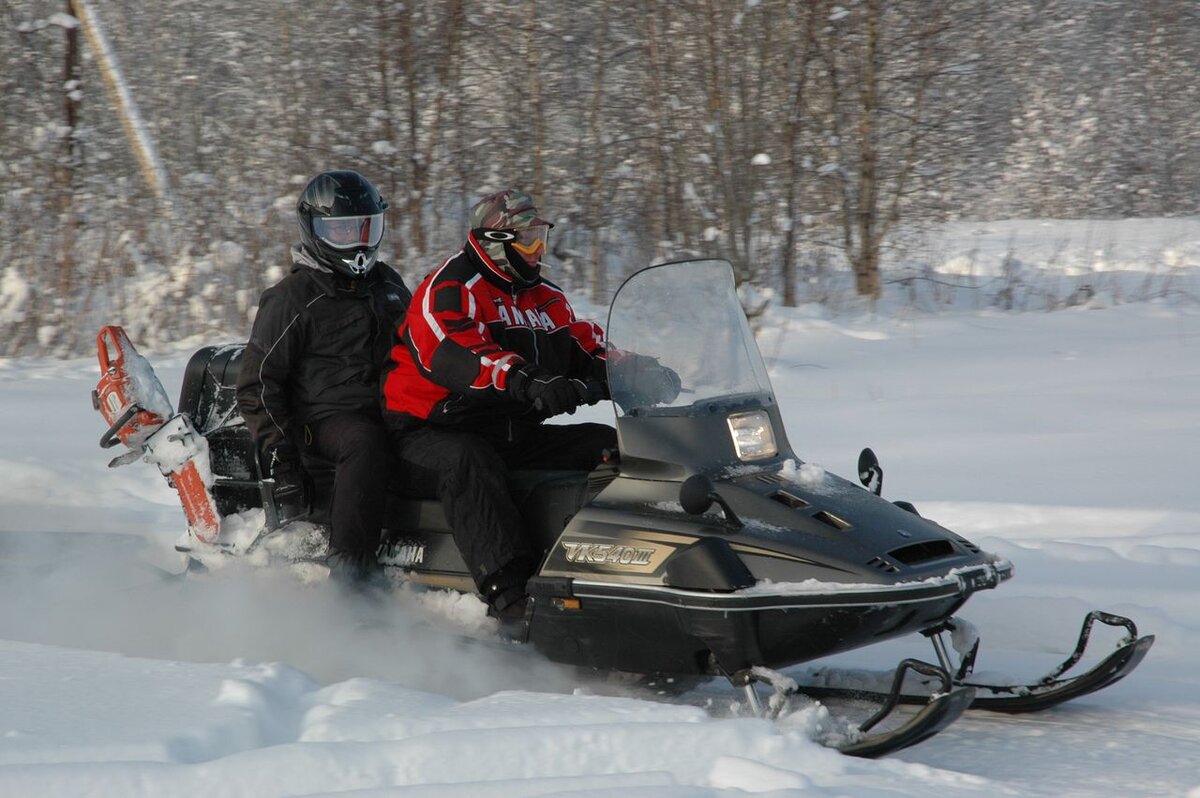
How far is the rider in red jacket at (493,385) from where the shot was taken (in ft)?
12.0

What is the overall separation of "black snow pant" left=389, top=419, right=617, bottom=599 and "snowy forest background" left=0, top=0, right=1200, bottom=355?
6213 mm

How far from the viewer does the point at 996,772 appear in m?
3.00

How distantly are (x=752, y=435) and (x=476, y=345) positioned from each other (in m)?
0.91

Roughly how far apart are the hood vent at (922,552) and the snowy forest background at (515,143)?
23.0 feet

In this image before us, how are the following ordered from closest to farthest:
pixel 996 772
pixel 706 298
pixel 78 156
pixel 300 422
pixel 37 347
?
pixel 996 772, pixel 706 298, pixel 300 422, pixel 37 347, pixel 78 156

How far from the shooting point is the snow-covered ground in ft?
8.79

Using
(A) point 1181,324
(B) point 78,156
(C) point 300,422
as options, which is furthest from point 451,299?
(B) point 78,156

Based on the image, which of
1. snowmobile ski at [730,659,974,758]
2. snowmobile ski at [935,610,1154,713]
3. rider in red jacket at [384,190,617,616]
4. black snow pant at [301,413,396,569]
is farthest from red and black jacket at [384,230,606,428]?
snowmobile ski at [935,610,1154,713]

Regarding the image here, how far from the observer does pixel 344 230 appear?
14.2 feet

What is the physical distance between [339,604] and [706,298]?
157 cm

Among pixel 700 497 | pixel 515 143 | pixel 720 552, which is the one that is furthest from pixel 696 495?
pixel 515 143

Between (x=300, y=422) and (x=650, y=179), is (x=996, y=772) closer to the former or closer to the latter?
(x=300, y=422)

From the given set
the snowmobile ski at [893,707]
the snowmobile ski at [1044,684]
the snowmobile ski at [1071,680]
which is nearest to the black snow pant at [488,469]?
the snowmobile ski at [893,707]

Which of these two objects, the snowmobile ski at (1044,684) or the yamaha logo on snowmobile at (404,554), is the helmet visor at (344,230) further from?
the snowmobile ski at (1044,684)
